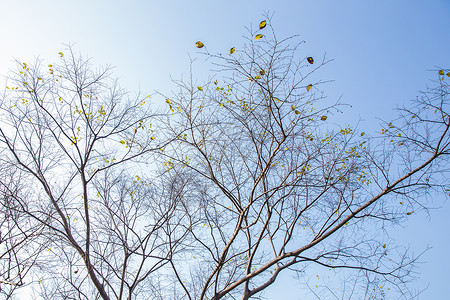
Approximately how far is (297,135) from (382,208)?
1733 millimetres

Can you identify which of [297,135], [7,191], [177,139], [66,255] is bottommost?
[66,255]

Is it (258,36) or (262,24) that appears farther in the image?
(258,36)

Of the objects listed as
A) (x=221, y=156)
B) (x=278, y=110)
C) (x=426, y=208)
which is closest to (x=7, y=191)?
(x=221, y=156)

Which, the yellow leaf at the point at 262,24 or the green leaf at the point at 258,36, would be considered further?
the green leaf at the point at 258,36

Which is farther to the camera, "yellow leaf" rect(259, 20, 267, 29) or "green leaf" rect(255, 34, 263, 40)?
"green leaf" rect(255, 34, 263, 40)

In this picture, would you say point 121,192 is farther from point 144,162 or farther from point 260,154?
point 260,154

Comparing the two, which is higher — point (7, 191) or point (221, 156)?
point (221, 156)

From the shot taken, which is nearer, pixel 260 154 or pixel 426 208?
pixel 426 208

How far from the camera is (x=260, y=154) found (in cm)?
489

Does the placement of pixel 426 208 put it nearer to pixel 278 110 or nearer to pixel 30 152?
pixel 278 110

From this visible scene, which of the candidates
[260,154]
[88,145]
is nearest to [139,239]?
[88,145]

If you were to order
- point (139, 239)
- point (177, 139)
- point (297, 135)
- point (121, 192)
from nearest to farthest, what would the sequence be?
point (297, 135), point (177, 139), point (139, 239), point (121, 192)

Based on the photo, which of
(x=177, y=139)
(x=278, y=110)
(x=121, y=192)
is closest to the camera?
(x=278, y=110)

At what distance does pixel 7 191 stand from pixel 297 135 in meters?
4.49
